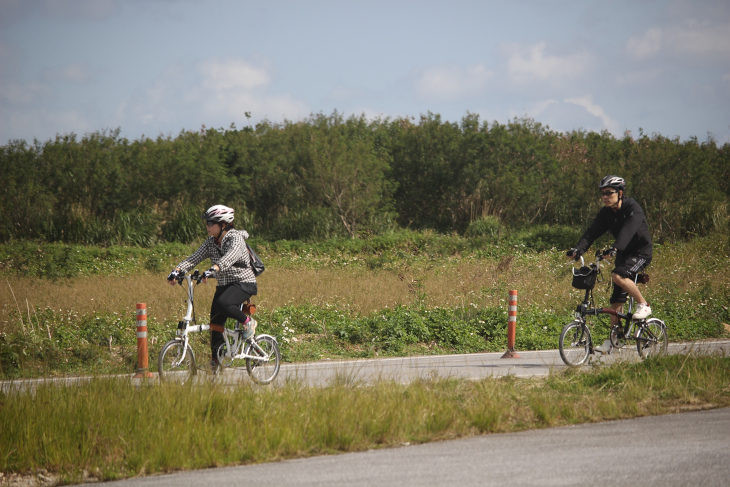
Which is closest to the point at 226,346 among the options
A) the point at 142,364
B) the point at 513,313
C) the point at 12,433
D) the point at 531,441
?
the point at 142,364

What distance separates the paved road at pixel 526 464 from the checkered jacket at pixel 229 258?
3.31 m

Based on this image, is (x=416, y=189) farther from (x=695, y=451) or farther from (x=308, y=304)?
(x=695, y=451)

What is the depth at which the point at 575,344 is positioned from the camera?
29.6 feet

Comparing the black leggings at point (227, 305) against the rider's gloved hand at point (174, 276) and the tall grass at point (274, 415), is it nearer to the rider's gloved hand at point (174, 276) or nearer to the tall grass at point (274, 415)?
the rider's gloved hand at point (174, 276)

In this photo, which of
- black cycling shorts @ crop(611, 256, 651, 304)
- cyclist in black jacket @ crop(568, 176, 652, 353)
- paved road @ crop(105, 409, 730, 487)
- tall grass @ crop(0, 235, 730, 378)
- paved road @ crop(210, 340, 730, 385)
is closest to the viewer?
paved road @ crop(105, 409, 730, 487)

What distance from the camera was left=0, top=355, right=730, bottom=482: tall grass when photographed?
5523 millimetres

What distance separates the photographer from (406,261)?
79.7ft

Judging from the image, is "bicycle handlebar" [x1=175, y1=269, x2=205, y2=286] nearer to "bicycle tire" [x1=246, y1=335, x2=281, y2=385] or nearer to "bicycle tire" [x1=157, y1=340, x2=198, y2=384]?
"bicycle tire" [x1=157, y1=340, x2=198, y2=384]

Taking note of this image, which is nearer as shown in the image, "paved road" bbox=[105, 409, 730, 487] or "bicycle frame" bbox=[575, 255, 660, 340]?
"paved road" bbox=[105, 409, 730, 487]

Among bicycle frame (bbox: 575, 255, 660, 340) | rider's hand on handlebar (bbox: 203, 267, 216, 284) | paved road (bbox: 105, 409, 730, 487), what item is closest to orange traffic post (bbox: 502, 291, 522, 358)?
bicycle frame (bbox: 575, 255, 660, 340)

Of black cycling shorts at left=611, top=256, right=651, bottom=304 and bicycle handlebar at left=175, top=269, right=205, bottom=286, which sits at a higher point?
black cycling shorts at left=611, top=256, right=651, bottom=304

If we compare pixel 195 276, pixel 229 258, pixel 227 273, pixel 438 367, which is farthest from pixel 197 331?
pixel 438 367

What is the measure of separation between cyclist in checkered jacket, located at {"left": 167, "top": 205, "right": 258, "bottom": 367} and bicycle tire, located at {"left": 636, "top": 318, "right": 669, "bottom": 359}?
514 centimetres

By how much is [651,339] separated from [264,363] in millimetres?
5186
